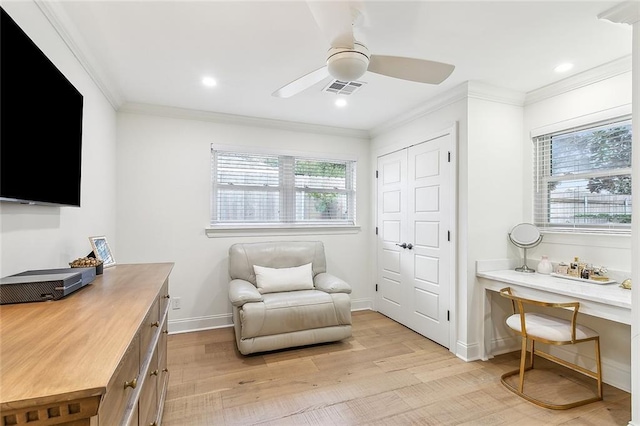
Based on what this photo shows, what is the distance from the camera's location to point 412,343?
3.17 m

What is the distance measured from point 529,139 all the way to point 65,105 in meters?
3.68

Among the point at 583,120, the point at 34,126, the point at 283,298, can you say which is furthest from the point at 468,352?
the point at 34,126

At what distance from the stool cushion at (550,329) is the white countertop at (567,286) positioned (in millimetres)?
236

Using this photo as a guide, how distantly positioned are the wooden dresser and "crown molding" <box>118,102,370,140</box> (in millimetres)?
2402

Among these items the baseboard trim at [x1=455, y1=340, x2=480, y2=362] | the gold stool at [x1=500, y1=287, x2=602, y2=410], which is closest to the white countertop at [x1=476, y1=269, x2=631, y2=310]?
the gold stool at [x1=500, y1=287, x2=602, y2=410]

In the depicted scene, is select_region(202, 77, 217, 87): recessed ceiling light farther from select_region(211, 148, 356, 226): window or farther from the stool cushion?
the stool cushion

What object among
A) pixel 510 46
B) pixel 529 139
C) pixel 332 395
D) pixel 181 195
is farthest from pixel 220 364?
pixel 529 139

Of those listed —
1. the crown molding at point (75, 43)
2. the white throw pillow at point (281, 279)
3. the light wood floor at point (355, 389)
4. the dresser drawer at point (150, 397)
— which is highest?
the crown molding at point (75, 43)

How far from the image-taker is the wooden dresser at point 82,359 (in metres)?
0.64

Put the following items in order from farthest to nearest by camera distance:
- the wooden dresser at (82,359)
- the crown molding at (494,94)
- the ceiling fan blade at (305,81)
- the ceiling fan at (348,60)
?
the crown molding at (494,94)
the ceiling fan blade at (305,81)
the ceiling fan at (348,60)
the wooden dresser at (82,359)

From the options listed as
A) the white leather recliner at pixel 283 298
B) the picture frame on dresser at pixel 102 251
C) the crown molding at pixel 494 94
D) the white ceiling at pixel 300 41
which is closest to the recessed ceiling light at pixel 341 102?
the white ceiling at pixel 300 41

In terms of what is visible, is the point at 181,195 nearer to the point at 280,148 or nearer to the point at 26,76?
the point at 280,148

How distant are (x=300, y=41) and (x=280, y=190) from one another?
81.6 inches

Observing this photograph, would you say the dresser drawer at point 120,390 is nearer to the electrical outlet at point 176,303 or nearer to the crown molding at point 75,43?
the crown molding at point 75,43
